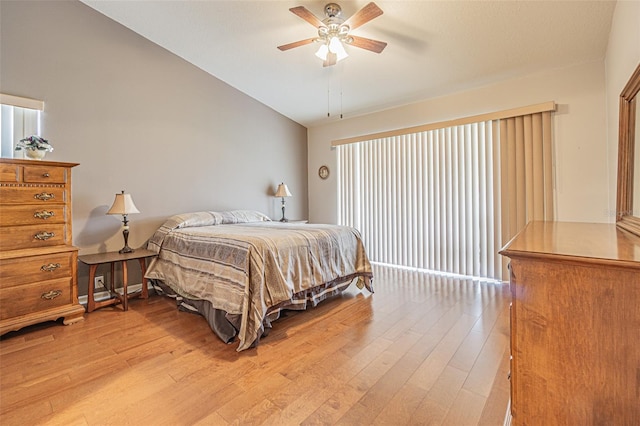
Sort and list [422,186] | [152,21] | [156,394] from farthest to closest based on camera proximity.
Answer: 1. [422,186]
2. [152,21]
3. [156,394]

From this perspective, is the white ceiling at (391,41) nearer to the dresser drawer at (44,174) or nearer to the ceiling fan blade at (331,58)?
the ceiling fan blade at (331,58)

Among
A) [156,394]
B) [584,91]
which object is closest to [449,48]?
[584,91]

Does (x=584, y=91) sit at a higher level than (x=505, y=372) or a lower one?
higher

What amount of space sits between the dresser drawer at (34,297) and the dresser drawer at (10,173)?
83 centimetres

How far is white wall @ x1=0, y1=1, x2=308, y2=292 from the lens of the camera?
2.75 metres

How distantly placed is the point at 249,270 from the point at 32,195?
1918mm

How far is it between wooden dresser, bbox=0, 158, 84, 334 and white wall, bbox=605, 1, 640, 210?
422cm

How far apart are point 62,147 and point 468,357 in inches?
154

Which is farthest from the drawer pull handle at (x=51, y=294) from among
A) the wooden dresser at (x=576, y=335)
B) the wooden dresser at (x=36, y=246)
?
the wooden dresser at (x=576, y=335)

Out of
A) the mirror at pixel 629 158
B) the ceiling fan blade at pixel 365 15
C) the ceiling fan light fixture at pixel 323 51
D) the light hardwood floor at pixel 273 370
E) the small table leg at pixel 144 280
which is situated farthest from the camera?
the small table leg at pixel 144 280

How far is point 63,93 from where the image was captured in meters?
2.87

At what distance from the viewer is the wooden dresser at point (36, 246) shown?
2.23m

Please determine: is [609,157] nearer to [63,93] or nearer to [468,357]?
[468,357]

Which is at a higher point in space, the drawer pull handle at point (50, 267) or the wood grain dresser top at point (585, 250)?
the wood grain dresser top at point (585, 250)
